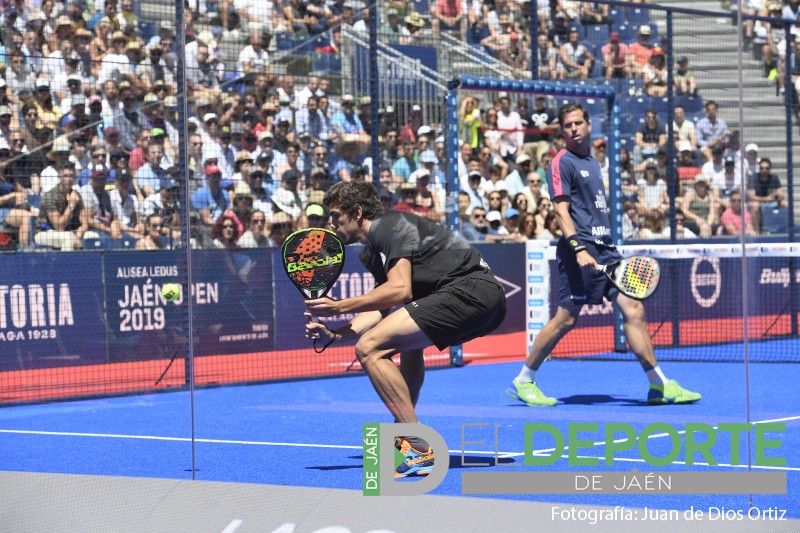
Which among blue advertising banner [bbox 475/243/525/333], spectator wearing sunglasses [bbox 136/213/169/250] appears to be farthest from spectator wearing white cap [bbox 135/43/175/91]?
blue advertising banner [bbox 475/243/525/333]

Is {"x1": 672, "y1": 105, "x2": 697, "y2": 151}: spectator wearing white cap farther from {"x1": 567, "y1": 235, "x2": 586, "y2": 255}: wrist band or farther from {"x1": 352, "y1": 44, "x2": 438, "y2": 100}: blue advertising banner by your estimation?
{"x1": 567, "y1": 235, "x2": 586, "y2": 255}: wrist band

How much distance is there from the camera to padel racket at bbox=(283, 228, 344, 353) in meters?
6.96

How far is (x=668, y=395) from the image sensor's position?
10.1 metres

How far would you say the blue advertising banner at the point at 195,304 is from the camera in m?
12.7

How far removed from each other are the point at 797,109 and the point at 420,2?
5.54 meters

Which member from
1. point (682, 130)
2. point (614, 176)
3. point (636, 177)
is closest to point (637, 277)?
point (614, 176)

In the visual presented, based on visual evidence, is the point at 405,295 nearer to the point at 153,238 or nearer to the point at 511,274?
the point at 153,238

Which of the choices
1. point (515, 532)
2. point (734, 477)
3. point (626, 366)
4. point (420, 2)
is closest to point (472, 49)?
point (420, 2)

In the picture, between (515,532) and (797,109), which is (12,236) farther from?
(797,109)

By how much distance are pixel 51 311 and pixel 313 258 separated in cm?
601

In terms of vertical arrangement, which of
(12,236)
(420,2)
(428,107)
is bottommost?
(12,236)

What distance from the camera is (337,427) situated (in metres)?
9.55

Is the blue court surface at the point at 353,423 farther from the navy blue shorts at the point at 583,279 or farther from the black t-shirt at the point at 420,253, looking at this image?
the black t-shirt at the point at 420,253

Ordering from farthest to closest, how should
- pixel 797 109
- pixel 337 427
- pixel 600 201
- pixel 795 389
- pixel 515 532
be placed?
pixel 797 109 < pixel 795 389 < pixel 600 201 < pixel 337 427 < pixel 515 532
